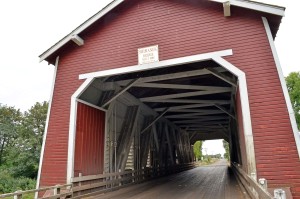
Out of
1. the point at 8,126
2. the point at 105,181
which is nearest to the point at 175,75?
the point at 105,181

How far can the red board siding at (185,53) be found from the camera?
21.5 feet

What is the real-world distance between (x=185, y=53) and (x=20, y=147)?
30.8 metres

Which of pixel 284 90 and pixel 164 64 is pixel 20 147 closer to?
pixel 164 64

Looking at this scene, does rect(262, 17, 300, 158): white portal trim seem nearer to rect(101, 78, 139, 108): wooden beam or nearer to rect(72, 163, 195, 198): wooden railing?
rect(101, 78, 139, 108): wooden beam

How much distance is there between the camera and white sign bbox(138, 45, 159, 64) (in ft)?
26.8

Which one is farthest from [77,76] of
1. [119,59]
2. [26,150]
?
[26,150]

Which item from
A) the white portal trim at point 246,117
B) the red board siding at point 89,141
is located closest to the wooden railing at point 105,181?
the red board siding at point 89,141

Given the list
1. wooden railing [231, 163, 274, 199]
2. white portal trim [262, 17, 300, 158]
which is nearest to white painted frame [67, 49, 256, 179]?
wooden railing [231, 163, 274, 199]

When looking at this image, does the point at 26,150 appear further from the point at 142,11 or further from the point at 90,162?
the point at 142,11

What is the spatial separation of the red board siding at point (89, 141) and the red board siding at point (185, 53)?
417 millimetres

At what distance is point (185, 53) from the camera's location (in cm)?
785

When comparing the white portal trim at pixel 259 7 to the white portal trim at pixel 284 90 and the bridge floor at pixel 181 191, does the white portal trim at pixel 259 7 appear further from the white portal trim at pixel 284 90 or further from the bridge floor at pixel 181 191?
the bridge floor at pixel 181 191

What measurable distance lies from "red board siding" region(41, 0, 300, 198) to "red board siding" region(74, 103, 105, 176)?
417 millimetres

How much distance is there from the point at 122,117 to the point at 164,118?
19.0 feet
